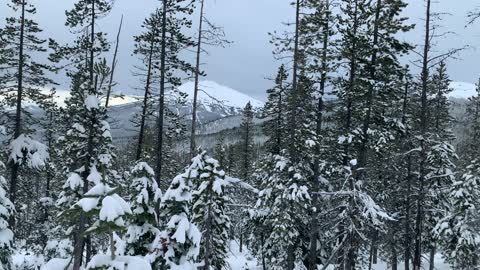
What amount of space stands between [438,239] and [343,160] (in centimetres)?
1259

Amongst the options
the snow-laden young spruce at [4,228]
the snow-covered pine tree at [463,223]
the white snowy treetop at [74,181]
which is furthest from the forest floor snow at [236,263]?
the snow-laden young spruce at [4,228]

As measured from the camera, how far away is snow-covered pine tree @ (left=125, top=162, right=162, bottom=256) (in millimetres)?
13461

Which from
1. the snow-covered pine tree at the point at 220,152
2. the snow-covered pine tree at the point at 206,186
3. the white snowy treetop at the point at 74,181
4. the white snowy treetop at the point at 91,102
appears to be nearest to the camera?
the snow-covered pine tree at the point at 206,186

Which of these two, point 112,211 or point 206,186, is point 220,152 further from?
point 112,211

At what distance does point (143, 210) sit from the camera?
43.8 feet

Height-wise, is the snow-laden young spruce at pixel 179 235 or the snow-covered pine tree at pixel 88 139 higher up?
the snow-covered pine tree at pixel 88 139

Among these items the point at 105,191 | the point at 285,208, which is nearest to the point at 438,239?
the point at 285,208

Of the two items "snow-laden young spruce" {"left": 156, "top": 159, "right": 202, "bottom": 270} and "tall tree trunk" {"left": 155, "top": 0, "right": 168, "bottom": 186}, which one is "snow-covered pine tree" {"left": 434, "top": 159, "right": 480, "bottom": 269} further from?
"snow-laden young spruce" {"left": 156, "top": 159, "right": 202, "bottom": 270}

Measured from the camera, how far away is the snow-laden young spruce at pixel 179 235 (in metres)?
13.0

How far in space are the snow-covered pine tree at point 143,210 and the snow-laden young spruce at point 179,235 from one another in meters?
0.42

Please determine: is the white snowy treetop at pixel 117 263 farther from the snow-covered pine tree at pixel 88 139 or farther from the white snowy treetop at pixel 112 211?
the snow-covered pine tree at pixel 88 139

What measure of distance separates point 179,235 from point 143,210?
1465mm

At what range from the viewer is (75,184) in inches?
858

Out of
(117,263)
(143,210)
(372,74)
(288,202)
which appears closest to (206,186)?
(143,210)
